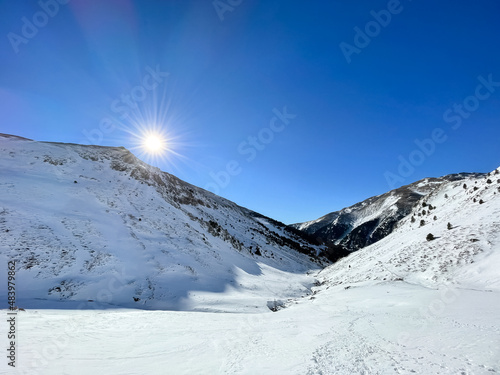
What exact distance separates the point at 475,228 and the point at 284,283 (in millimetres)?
17791

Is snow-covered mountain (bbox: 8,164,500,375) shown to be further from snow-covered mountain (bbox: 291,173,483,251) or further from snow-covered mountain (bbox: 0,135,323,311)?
snow-covered mountain (bbox: 291,173,483,251)

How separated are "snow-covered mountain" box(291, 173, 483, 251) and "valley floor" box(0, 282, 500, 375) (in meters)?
74.8

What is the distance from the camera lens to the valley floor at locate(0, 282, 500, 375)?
5348mm

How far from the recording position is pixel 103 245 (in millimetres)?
19000

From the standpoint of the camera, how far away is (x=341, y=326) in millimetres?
8617

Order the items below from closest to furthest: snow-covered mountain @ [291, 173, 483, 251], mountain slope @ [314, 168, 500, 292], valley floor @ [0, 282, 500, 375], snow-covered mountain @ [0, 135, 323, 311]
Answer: valley floor @ [0, 282, 500, 375] → mountain slope @ [314, 168, 500, 292] → snow-covered mountain @ [0, 135, 323, 311] → snow-covered mountain @ [291, 173, 483, 251]

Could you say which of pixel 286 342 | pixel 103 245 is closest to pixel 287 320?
pixel 286 342

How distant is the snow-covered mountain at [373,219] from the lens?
3403 inches

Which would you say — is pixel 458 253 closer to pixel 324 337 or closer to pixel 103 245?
pixel 324 337

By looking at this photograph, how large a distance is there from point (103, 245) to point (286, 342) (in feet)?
57.9

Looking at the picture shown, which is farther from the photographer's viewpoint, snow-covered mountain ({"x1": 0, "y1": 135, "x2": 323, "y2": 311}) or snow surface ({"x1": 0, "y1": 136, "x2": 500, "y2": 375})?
snow-covered mountain ({"x1": 0, "y1": 135, "x2": 323, "y2": 311})

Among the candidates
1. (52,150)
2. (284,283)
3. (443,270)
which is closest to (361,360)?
(443,270)

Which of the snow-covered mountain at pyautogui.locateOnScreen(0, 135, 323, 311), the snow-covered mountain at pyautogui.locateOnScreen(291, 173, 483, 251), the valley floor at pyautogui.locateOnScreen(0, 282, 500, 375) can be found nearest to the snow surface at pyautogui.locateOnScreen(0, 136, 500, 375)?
the valley floor at pyautogui.locateOnScreen(0, 282, 500, 375)

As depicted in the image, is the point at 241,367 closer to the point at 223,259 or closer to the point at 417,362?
the point at 417,362
